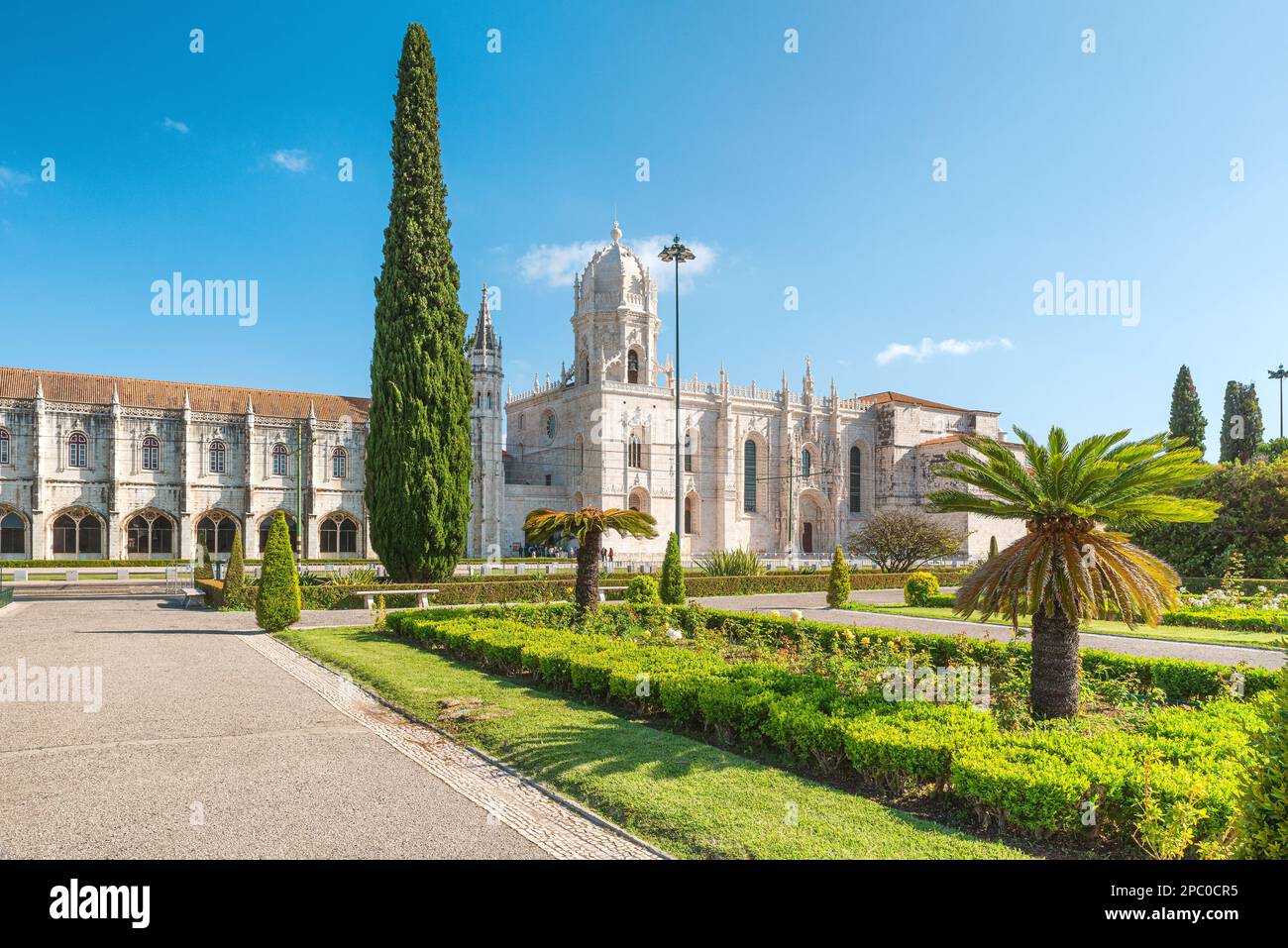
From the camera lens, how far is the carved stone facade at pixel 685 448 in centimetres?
5147

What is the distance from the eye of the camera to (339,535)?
4712 cm

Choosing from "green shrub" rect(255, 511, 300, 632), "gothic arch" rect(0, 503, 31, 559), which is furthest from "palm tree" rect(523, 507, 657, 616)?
"gothic arch" rect(0, 503, 31, 559)

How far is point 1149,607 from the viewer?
8117mm

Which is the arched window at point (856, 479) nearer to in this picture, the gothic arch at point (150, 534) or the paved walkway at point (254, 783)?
the gothic arch at point (150, 534)

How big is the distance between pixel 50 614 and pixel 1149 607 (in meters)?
24.3

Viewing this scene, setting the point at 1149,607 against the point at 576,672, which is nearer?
the point at 1149,607

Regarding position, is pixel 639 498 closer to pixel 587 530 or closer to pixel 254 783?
pixel 587 530

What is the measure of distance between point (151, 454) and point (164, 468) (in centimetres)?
98

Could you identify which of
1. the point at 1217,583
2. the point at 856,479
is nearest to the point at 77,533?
the point at 1217,583

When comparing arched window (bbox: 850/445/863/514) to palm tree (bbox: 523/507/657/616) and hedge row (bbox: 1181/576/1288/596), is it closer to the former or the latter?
hedge row (bbox: 1181/576/1288/596)

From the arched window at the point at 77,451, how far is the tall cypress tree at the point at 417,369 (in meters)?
24.5

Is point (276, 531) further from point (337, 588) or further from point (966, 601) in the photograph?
point (966, 601)

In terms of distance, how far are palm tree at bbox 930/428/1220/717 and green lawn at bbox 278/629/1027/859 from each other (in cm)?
291
